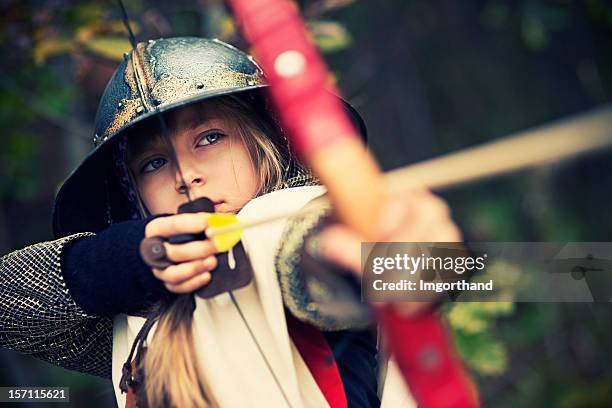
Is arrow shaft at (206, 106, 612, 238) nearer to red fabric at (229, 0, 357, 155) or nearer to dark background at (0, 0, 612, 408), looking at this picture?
red fabric at (229, 0, 357, 155)

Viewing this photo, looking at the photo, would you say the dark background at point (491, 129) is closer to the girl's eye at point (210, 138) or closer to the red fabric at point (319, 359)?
the girl's eye at point (210, 138)

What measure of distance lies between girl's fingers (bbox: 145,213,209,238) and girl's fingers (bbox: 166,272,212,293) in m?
0.05

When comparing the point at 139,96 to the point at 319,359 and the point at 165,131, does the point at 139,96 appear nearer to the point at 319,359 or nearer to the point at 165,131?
the point at 165,131

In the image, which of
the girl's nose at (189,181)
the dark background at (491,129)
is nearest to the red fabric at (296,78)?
the girl's nose at (189,181)

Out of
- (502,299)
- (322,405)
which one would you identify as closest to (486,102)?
(502,299)

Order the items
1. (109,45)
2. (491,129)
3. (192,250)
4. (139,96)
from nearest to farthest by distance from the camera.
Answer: (192,250) < (139,96) < (109,45) < (491,129)

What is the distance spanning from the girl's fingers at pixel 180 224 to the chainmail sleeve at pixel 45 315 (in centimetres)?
20

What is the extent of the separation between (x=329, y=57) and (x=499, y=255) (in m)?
1.01

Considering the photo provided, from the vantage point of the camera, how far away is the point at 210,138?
1.02 metres

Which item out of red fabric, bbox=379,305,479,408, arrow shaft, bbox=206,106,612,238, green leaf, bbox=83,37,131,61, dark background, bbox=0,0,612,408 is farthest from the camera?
dark background, bbox=0,0,612,408

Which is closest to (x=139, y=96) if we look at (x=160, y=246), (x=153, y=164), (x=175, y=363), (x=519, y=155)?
(x=153, y=164)

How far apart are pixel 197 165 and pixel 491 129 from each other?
216 centimetres

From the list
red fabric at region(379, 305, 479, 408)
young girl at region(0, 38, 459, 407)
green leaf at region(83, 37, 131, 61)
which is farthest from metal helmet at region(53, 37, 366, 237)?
red fabric at region(379, 305, 479, 408)

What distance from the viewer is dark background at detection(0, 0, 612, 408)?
8.27ft
